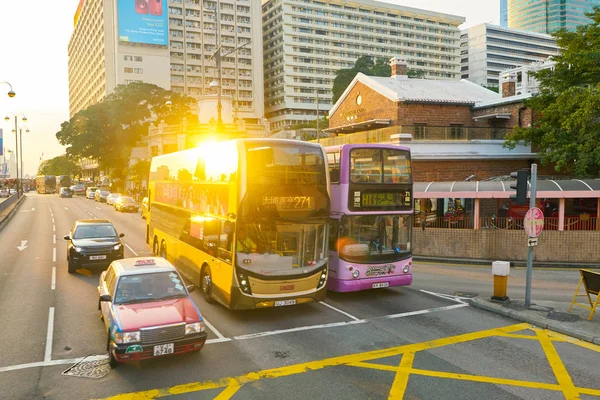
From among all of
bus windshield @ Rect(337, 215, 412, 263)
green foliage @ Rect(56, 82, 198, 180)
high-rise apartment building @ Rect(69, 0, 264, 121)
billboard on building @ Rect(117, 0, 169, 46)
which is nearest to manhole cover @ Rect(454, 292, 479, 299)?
bus windshield @ Rect(337, 215, 412, 263)

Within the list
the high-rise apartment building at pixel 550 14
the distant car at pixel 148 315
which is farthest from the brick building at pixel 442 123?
the high-rise apartment building at pixel 550 14

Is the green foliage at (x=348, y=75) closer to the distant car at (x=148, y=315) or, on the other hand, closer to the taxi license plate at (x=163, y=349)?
the distant car at (x=148, y=315)

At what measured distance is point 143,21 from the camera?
104188mm

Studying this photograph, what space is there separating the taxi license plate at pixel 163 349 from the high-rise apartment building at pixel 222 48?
105437 millimetres

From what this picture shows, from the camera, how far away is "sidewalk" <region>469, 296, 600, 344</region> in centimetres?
1099

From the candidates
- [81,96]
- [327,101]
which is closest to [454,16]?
[327,101]

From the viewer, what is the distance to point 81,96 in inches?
5566

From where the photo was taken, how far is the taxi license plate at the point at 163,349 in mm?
8602

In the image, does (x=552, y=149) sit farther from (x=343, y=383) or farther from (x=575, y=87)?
(x=343, y=383)

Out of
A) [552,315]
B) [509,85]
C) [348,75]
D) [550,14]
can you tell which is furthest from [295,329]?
[550,14]

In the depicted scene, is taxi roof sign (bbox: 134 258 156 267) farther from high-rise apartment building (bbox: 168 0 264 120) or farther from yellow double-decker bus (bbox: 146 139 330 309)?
high-rise apartment building (bbox: 168 0 264 120)

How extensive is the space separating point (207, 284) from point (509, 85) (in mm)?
29278

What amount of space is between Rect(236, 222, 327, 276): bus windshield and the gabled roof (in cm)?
2040

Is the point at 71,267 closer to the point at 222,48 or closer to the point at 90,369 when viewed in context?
the point at 90,369
